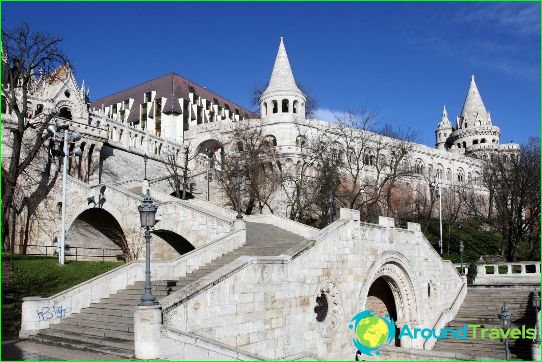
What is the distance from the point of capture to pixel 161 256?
26281 mm

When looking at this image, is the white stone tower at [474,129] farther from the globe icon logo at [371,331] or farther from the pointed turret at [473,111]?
the globe icon logo at [371,331]

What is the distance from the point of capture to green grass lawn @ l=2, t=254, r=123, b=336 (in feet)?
59.7

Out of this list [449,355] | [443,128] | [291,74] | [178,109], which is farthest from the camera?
[443,128]

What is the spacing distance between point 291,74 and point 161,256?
109 feet

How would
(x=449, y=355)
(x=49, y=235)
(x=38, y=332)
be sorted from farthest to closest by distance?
(x=49, y=235), (x=449, y=355), (x=38, y=332)

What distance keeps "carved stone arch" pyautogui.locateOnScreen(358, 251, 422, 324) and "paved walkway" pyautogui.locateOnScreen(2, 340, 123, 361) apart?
463 inches

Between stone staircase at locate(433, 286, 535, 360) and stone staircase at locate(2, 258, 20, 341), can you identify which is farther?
stone staircase at locate(433, 286, 535, 360)

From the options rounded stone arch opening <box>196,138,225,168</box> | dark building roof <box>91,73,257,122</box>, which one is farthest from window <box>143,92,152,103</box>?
rounded stone arch opening <box>196,138,225,168</box>

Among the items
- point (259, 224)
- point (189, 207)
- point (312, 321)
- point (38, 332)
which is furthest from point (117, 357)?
point (259, 224)

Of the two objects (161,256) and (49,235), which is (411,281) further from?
(49,235)

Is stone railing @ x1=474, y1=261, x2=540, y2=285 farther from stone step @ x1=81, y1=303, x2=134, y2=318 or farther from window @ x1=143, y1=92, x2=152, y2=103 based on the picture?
window @ x1=143, y1=92, x2=152, y2=103

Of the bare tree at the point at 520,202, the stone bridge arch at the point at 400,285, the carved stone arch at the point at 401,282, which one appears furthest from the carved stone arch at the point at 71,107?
the bare tree at the point at 520,202

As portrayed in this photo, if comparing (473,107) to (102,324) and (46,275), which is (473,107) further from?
(102,324)

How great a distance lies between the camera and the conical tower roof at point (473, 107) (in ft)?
308
